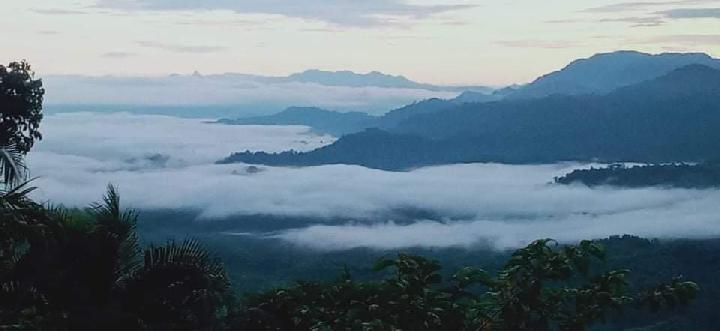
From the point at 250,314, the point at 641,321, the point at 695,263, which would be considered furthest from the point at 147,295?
the point at 695,263

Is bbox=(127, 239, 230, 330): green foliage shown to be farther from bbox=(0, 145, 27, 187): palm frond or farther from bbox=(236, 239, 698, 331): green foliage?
bbox=(0, 145, 27, 187): palm frond

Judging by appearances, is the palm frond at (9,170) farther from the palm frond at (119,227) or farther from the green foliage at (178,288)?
the green foliage at (178,288)

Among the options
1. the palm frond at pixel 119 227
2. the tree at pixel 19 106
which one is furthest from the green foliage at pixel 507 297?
the tree at pixel 19 106

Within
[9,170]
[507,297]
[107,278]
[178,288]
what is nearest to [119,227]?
[107,278]

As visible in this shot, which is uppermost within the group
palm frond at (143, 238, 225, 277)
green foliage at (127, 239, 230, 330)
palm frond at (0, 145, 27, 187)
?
palm frond at (0, 145, 27, 187)

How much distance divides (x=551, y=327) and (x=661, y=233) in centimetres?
16099

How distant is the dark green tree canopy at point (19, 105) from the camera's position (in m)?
11.4

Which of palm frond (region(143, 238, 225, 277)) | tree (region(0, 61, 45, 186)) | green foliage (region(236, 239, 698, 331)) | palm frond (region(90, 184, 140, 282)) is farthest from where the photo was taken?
tree (region(0, 61, 45, 186))

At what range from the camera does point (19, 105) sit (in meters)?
11.5

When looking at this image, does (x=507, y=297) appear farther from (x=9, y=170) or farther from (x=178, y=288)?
(x=9, y=170)

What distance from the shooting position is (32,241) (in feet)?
25.2

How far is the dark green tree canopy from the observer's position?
37.3 ft

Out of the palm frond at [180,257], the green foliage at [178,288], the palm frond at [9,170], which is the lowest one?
the green foliage at [178,288]

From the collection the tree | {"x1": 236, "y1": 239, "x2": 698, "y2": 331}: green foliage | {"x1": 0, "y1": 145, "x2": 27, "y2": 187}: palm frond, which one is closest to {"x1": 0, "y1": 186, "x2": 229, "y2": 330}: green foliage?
{"x1": 0, "y1": 145, "x2": 27, "y2": 187}: palm frond
